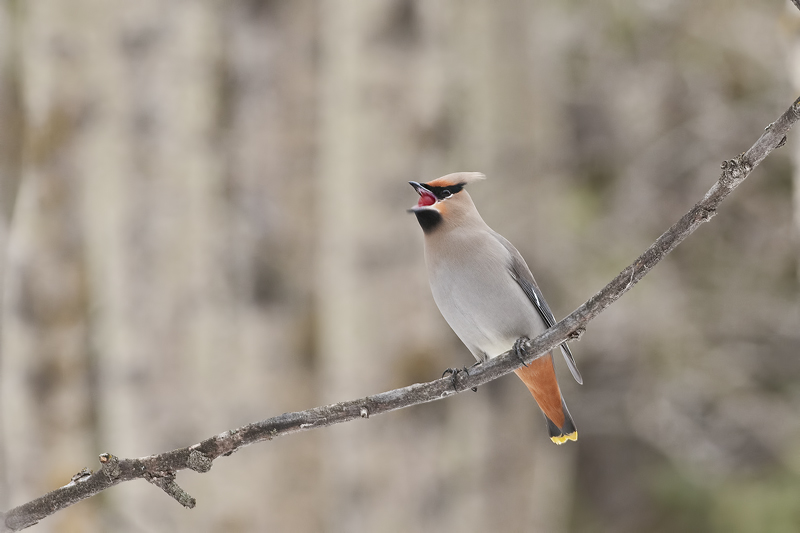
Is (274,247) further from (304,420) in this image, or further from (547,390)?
(304,420)

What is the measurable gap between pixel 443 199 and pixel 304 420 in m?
0.49

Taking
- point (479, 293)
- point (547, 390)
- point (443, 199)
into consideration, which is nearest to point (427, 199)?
point (443, 199)

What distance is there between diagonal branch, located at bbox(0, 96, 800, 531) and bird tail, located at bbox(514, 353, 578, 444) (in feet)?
1.17

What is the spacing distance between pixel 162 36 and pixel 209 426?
2436mm

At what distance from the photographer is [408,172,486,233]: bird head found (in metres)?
1.33

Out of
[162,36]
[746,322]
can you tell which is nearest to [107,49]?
[162,36]

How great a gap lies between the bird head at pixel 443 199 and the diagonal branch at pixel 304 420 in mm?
288

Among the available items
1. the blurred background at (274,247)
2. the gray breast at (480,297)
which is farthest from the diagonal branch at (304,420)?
the blurred background at (274,247)

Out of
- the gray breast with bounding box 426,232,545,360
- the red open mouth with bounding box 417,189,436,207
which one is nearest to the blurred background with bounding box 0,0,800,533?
the gray breast with bounding box 426,232,545,360

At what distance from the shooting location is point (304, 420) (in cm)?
113

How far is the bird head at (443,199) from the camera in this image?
1328mm

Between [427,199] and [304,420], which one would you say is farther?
[427,199]

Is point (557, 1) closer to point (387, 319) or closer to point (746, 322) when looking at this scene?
point (746, 322)

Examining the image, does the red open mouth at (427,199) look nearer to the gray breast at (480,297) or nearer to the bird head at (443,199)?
the bird head at (443,199)
